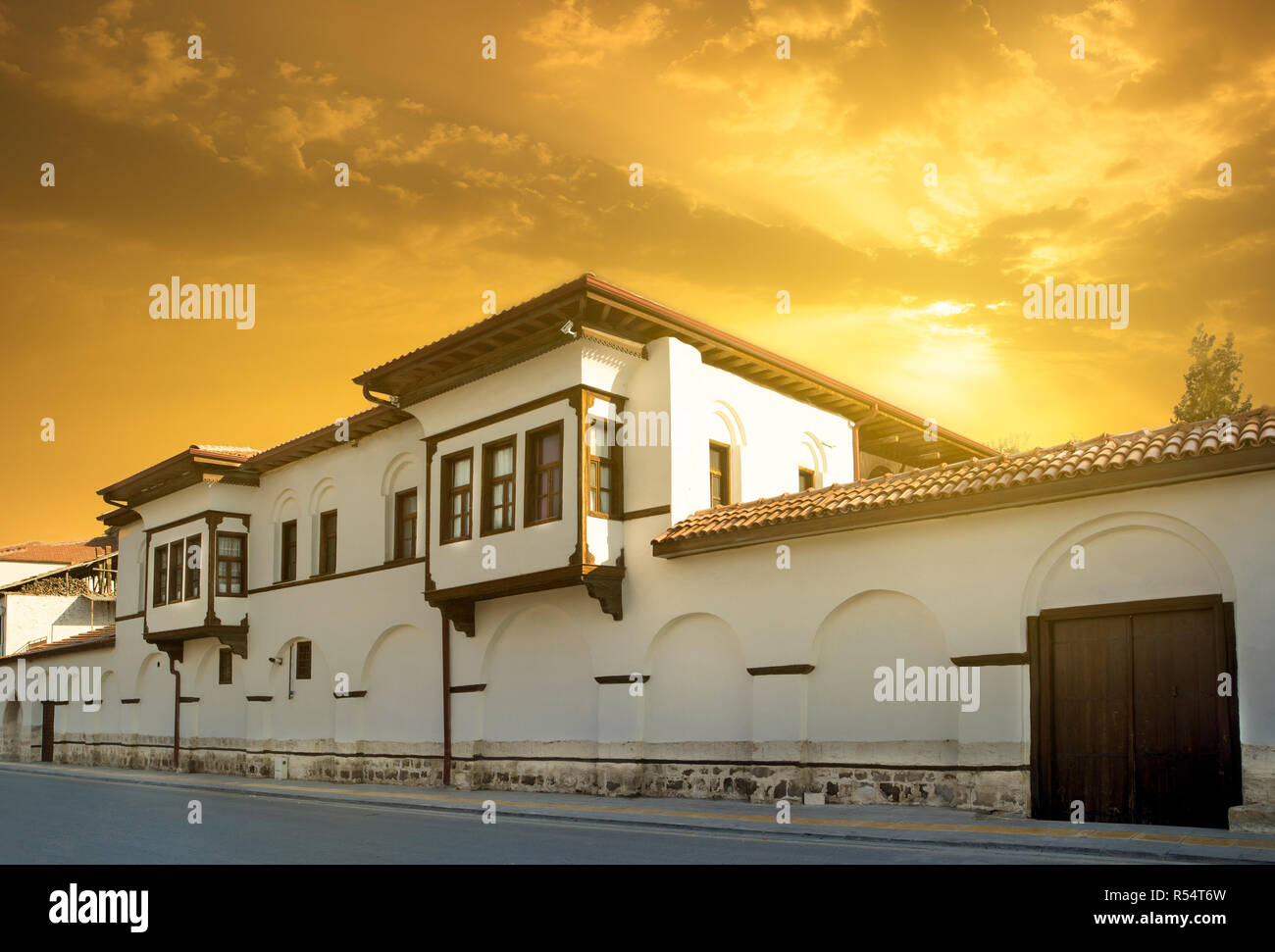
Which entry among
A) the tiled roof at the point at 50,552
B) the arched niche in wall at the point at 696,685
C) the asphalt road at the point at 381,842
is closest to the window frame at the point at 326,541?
the asphalt road at the point at 381,842

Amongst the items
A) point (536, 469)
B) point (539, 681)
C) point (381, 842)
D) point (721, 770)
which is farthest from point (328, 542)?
point (381, 842)

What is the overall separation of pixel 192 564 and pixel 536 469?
14.0 meters

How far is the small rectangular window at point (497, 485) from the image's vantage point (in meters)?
19.9

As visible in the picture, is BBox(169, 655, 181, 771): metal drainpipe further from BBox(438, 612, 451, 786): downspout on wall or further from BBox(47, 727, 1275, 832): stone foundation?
BBox(438, 612, 451, 786): downspout on wall

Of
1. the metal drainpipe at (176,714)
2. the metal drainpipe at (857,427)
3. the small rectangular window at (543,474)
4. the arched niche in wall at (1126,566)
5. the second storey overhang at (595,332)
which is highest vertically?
the second storey overhang at (595,332)

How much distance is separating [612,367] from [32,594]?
36521 millimetres

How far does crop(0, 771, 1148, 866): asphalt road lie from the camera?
34.4ft

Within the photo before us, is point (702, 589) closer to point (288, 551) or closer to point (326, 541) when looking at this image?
point (326, 541)

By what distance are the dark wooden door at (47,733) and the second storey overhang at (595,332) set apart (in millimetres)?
24752

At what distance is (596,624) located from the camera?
19.0m

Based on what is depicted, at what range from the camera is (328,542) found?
85.5ft

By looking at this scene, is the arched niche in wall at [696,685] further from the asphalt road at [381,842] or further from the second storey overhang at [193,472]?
the second storey overhang at [193,472]

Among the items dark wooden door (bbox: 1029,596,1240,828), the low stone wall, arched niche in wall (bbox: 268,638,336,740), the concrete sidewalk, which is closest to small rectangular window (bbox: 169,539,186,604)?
the low stone wall
